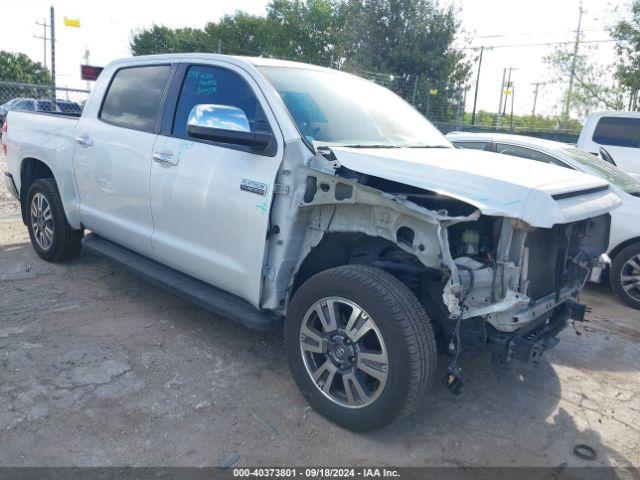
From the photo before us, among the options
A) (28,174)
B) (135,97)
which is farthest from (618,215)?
(28,174)

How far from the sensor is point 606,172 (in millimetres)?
6109

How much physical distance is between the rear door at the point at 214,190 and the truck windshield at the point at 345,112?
223 mm

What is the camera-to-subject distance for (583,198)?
3107 mm

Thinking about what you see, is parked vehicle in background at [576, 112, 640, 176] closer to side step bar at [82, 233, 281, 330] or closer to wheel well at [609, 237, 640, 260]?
wheel well at [609, 237, 640, 260]

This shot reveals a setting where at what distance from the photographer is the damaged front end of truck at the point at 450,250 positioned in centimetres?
279

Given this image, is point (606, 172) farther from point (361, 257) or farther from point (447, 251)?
point (447, 251)

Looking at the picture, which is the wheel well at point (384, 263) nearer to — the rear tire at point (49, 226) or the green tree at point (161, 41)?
the rear tire at point (49, 226)

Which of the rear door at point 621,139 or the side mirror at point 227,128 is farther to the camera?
the rear door at point 621,139

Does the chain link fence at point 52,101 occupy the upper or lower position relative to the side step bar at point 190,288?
upper

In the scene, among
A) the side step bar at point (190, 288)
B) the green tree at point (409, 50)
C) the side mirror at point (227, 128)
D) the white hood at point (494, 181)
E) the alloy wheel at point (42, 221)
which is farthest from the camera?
the green tree at point (409, 50)

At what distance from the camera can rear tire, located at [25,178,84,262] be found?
539cm

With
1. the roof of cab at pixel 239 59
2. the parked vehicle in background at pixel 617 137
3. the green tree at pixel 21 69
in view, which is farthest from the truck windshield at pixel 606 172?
the green tree at pixel 21 69

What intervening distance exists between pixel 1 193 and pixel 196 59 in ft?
23.5

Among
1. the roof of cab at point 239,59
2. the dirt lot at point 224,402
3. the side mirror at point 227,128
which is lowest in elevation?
the dirt lot at point 224,402
